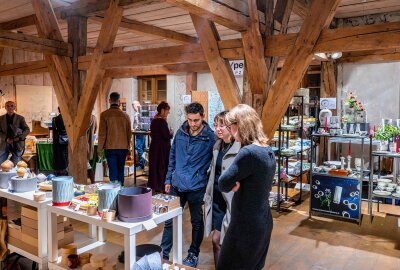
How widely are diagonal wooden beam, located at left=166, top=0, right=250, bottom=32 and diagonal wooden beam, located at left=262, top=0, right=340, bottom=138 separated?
0.56 metres

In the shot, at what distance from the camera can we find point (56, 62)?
5.30 metres

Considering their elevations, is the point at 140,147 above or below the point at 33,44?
below

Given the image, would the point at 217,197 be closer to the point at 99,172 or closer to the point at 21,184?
the point at 21,184

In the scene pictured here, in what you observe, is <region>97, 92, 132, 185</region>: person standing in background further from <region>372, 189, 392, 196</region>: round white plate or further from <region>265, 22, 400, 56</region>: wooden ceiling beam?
<region>372, 189, 392, 196</region>: round white plate

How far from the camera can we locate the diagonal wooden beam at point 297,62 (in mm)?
3463

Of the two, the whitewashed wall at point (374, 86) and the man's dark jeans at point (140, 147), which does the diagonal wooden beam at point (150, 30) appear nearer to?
the man's dark jeans at point (140, 147)

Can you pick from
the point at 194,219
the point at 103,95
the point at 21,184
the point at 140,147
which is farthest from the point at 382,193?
the point at 103,95

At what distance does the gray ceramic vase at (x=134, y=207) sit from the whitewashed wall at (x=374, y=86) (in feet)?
18.5

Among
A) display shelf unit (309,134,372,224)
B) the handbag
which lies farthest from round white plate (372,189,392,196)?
the handbag

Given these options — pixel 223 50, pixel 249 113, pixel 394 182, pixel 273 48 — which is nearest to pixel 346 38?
pixel 273 48

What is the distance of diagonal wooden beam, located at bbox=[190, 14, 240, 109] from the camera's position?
3996 mm

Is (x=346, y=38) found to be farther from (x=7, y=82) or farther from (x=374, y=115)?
(x=7, y=82)

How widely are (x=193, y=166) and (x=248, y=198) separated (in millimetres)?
1134

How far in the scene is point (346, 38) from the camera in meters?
3.39
